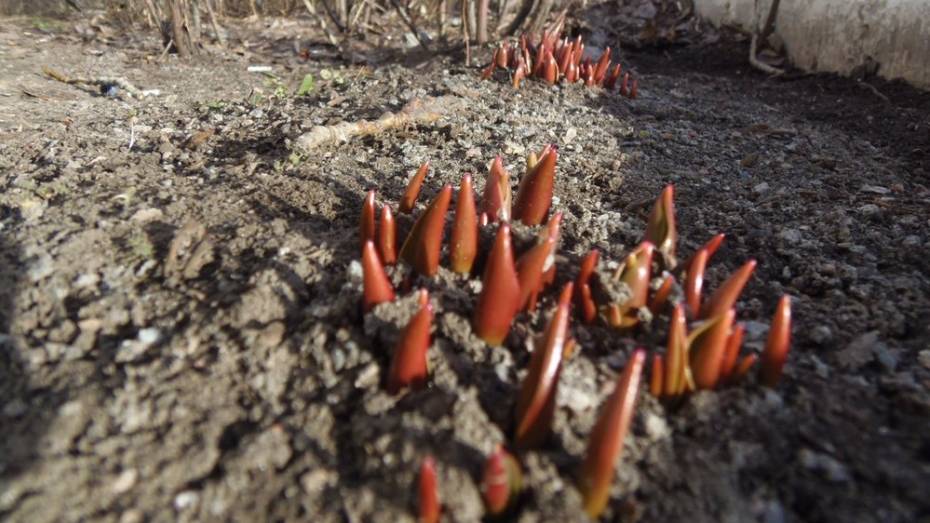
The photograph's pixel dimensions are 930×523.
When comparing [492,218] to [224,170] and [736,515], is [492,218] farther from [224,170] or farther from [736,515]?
[224,170]

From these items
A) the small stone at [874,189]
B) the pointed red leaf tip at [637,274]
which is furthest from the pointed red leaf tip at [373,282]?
the small stone at [874,189]

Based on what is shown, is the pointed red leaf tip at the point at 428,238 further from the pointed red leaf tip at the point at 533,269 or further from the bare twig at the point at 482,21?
the bare twig at the point at 482,21

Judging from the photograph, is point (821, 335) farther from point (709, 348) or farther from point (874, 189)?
point (874, 189)

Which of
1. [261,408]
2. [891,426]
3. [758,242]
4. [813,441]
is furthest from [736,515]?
[758,242]

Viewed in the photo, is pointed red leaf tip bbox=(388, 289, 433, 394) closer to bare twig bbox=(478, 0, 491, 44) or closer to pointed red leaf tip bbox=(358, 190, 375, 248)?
pointed red leaf tip bbox=(358, 190, 375, 248)

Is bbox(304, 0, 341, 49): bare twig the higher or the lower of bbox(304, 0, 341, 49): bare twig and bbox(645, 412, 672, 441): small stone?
the higher

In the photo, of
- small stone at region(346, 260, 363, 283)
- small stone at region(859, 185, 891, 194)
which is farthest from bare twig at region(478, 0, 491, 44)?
small stone at region(346, 260, 363, 283)
